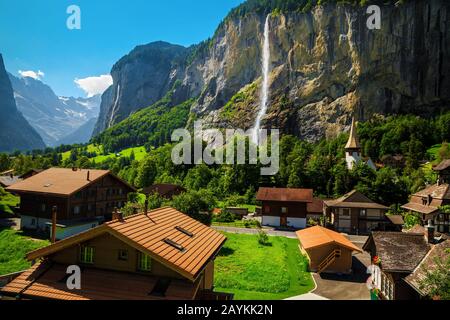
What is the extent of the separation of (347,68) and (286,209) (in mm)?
75752

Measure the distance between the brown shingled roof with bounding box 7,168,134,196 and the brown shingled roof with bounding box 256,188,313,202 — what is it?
24881 mm

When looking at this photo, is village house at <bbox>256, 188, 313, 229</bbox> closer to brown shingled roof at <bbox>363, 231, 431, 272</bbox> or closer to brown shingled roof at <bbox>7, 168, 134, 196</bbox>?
brown shingled roof at <bbox>7, 168, 134, 196</bbox>

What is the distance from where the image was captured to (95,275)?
14.4 metres

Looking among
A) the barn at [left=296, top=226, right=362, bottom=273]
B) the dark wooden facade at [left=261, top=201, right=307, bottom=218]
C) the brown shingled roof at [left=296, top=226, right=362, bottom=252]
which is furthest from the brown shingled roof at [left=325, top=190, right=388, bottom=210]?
the barn at [left=296, top=226, right=362, bottom=273]

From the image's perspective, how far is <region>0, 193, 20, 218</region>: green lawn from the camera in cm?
5104

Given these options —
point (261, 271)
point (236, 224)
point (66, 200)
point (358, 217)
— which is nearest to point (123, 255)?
point (261, 271)

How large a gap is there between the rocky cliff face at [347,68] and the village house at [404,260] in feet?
309

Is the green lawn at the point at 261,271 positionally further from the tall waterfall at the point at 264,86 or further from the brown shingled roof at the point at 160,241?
the tall waterfall at the point at 264,86

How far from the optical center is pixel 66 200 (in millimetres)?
42312

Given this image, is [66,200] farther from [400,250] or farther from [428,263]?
[428,263]

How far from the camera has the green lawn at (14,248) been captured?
97.3ft

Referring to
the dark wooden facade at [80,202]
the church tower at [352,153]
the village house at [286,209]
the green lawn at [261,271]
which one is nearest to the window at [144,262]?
the green lawn at [261,271]

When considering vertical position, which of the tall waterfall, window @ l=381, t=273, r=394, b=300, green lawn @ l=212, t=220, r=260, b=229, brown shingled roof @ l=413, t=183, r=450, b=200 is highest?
the tall waterfall
